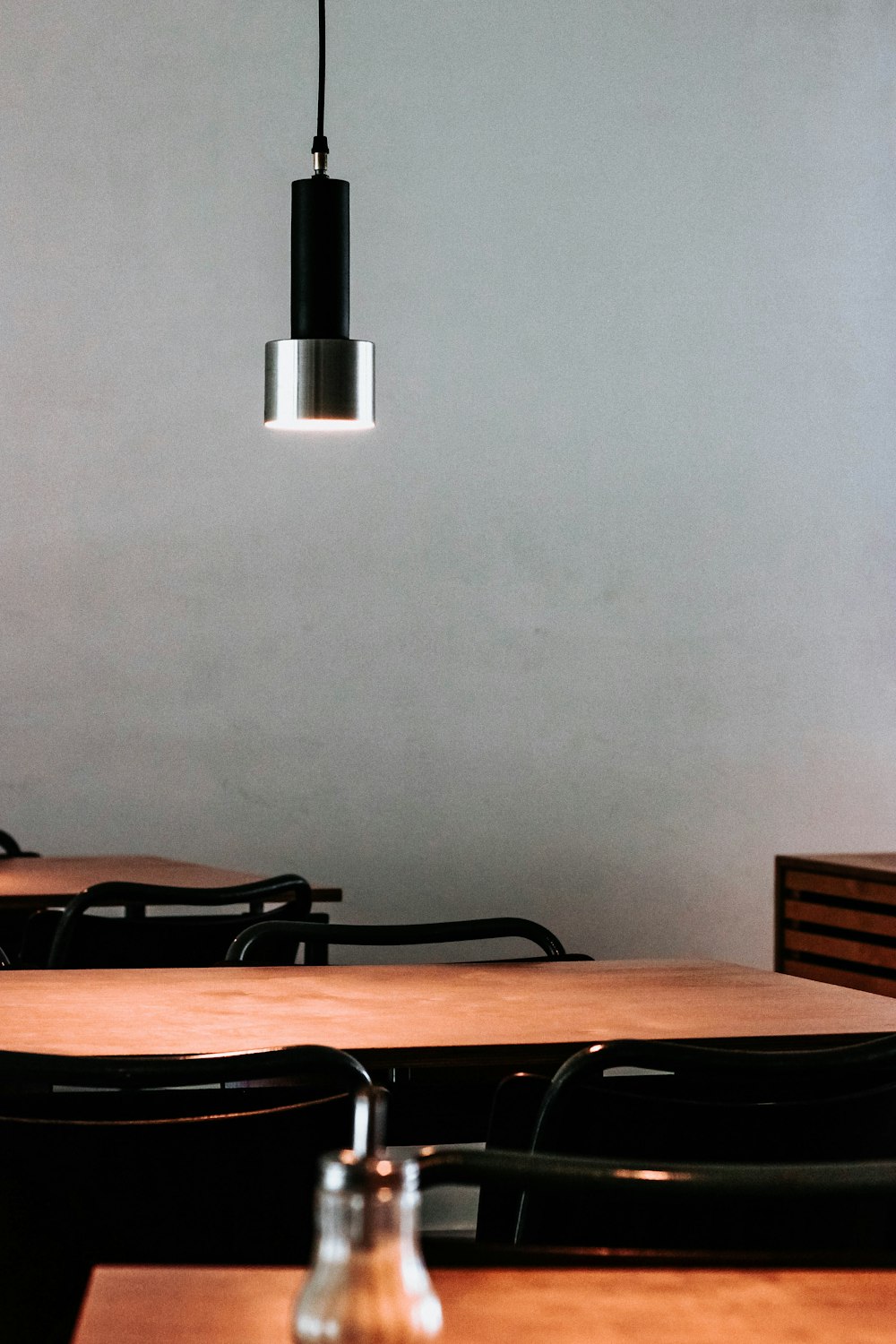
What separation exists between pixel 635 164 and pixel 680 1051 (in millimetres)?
4610

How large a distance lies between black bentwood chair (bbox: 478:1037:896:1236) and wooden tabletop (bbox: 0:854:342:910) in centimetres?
174

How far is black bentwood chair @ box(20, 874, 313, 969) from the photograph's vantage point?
8.13 feet

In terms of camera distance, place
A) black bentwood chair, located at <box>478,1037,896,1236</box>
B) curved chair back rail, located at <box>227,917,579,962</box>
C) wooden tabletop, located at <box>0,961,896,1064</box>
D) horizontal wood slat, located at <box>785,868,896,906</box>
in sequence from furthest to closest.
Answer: horizontal wood slat, located at <box>785,868,896,906</box>
curved chair back rail, located at <box>227,917,579,962</box>
wooden tabletop, located at <box>0,961,896,1064</box>
black bentwood chair, located at <box>478,1037,896,1236</box>

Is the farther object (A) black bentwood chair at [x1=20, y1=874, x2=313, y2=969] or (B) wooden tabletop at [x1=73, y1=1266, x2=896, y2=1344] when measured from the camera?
(A) black bentwood chair at [x1=20, y1=874, x2=313, y2=969]

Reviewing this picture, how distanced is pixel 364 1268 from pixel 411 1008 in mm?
1210

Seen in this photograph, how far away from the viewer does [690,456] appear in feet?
18.0

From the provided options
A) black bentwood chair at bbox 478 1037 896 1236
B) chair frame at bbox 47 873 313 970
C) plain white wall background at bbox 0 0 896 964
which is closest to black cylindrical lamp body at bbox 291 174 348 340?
chair frame at bbox 47 873 313 970

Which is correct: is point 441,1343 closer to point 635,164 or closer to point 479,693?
point 479,693

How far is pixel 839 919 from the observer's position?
4160 mm

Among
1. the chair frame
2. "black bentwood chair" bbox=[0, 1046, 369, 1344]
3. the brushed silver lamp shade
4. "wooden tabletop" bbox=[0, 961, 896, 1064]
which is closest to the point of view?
"black bentwood chair" bbox=[0, 1046, 369, 1344]

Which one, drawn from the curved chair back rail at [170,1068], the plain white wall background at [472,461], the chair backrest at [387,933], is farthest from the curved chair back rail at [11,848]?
the curved chair back rail at [170,1068]

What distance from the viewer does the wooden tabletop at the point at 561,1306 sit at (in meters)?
0.78

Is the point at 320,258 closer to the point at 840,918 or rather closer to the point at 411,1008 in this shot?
the point at 411,1008

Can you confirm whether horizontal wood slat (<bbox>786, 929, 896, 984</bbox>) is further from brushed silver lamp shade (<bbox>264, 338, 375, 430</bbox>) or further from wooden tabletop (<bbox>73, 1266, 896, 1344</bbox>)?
wooden tabletop (<bbox>73, 1266, 896, 1344</bbox>)
